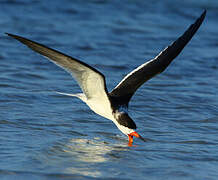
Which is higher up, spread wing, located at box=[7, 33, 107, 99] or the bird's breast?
spread wing, located at box=[7, 33, 107, 99]

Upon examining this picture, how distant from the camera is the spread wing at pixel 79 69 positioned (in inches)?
200

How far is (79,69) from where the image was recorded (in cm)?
538

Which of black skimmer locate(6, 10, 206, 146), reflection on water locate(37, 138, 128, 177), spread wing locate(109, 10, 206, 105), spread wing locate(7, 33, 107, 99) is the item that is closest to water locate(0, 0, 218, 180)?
reflection on water locate(37, 138, 128, 177)

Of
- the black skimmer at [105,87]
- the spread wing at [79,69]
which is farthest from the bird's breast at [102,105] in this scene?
the spread wing at [79,69]

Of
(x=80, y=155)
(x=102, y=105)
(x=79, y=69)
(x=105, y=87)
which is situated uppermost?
(x=79, y=69)

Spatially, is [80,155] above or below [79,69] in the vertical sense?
below

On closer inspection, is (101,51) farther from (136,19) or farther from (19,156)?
(19,156)

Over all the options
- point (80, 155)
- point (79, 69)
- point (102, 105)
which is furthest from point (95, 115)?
point (79, 69)

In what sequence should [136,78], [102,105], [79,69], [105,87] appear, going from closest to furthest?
[79,69], [105,87], [102,105], [136,78]

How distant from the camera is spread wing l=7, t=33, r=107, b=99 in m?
5.09

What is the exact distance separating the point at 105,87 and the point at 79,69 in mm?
378

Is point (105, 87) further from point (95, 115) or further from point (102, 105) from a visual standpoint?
point (95, 115)

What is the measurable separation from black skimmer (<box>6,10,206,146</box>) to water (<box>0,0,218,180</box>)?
30 centimetres

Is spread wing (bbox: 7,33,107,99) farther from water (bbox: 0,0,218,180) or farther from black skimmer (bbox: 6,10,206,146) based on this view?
water (bbox: 0,0,218,180)
